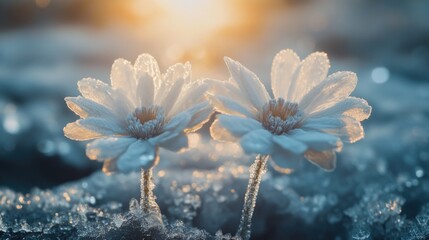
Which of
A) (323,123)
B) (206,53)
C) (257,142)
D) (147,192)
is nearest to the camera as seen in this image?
(257,142)

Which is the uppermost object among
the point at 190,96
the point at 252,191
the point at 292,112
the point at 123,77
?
the point at 123,77

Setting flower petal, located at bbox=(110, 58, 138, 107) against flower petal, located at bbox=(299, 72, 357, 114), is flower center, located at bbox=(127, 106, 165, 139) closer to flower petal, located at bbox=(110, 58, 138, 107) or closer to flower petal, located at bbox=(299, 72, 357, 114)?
flower petal, located at bbox=(110, 58, 138, 107)

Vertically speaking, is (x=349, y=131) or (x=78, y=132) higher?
(x=78, y=132)

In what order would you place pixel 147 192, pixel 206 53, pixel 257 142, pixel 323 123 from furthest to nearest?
pixel 206 53
pixel 147 192
pixel 323 123
pixel 257 142

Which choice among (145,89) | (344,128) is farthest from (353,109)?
(145,89)

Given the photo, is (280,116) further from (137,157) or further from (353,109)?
(137,157)

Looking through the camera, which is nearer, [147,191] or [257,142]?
[257,142]

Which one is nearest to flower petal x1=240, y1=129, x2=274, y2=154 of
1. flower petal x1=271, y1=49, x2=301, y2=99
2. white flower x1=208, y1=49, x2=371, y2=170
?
white flower x1=208, y1=49, x2=371, y2=170
